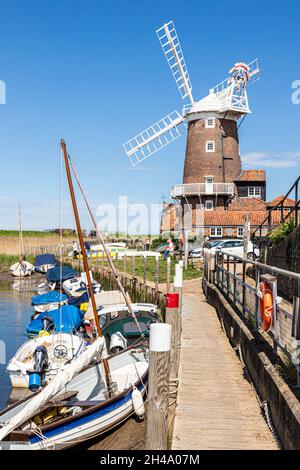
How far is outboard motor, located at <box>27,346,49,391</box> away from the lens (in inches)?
618

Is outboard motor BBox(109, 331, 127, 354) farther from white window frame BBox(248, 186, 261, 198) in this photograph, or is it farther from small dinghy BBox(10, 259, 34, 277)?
white window frame BBox(248, 186, 261, 198)

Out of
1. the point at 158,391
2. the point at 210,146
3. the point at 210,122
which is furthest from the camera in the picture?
the point at 210,122

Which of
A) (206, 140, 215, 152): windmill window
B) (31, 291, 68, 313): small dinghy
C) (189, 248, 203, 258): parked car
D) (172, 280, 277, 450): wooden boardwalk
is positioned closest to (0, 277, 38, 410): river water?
(31, 291, 68, 313): small dinghy

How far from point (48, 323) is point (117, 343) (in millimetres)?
4972

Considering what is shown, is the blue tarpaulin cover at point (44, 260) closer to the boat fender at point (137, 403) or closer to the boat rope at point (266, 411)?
the boat fender at point (137, 403)

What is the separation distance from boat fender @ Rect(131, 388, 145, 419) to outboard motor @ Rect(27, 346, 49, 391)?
5078 millimetres

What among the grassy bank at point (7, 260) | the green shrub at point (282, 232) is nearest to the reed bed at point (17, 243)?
the grassy bank at point (7, 260)

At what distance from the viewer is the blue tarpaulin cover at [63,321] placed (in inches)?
868

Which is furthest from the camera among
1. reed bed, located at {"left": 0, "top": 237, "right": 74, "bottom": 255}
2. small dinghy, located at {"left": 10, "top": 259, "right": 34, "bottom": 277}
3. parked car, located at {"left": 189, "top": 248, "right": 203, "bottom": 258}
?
reed bed, located at {"left": 0, "top": 237, "right": 74, "bottom": 255}

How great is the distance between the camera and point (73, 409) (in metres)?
10.6

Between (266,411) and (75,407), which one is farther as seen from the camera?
(75,407)

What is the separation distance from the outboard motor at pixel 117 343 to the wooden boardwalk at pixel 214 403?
11.6 ft

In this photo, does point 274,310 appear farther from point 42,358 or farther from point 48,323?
point 48,323

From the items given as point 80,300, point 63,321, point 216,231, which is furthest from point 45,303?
point 216,231
